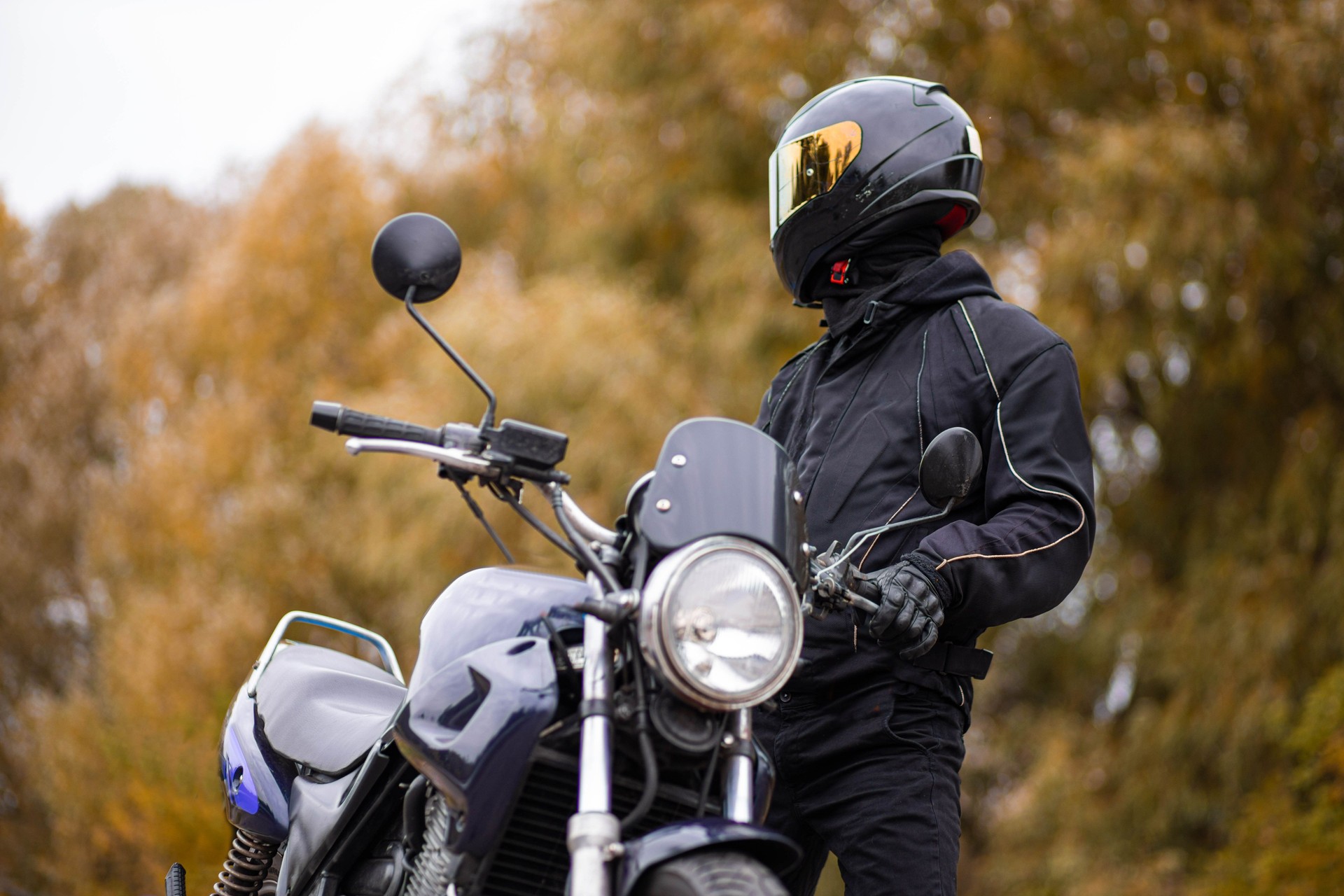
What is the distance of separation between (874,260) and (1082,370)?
476 cm

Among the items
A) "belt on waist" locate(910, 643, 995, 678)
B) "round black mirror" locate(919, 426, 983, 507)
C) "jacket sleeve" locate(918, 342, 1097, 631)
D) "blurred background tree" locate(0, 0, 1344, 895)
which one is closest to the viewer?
"round black mirror" locate(919, 426, 983, 507)

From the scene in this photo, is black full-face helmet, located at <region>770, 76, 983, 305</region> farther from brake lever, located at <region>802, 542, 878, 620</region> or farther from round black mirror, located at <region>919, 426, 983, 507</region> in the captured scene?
brake lever, located at <region>802, 542, 878, 620</region>

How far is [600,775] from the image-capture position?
1598 millimetres

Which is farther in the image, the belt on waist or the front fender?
the belt on waist

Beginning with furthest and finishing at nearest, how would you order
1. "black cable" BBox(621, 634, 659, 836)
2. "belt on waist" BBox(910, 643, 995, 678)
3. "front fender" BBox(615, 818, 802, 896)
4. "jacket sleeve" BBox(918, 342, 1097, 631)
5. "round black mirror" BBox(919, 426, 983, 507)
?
"belt on waist" BBox(910, 643, 995, 678) < "jacket sleeve" BBox(918, 342, 1097, 631) < "round black mirror" BBox(919, 426, 983, 507) < "black cable" BBox(621, 634, 659, 836) < "front fender" BBox(615, 818, 802, 896)

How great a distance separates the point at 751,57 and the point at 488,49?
15.7 feet

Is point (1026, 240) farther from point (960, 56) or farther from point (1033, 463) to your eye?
point (1033, 463)

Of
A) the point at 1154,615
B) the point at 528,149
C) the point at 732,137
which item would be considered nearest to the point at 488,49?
the point at 528,149

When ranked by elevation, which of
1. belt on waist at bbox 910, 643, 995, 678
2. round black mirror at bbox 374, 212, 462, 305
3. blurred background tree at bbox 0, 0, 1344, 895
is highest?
blurred background tree at bbox 0, 0, 1344, 895

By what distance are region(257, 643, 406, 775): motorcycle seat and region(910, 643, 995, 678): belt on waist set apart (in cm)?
102

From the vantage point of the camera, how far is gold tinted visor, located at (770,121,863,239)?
2.57m

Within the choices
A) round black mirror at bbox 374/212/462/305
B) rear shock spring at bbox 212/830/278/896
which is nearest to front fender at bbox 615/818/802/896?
round black mirror at bbox 374/212/462/305

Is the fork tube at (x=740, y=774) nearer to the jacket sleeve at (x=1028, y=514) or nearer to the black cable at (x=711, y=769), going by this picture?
the black cable at (x=711, y=769)

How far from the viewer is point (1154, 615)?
7.86 meters
